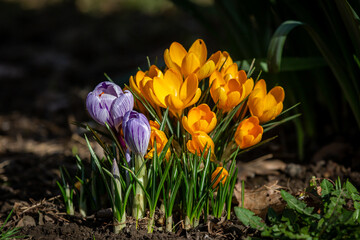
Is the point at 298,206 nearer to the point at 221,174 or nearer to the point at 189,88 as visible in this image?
the point at 221,174

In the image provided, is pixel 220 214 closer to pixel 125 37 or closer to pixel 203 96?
pixel 203 96

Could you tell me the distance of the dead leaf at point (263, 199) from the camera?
4.72 ft

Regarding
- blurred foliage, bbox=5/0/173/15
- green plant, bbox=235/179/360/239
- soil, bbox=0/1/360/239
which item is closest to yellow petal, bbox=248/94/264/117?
green plant, bbox=235/179/360/239

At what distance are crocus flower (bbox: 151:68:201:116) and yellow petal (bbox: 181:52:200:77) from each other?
0.14 feet

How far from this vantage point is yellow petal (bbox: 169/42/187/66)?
4.35 feet

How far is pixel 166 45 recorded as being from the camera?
14.6 feet

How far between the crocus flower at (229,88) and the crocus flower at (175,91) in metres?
0.06

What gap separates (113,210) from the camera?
1.27 meters

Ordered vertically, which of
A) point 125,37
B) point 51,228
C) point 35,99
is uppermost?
point 125,37

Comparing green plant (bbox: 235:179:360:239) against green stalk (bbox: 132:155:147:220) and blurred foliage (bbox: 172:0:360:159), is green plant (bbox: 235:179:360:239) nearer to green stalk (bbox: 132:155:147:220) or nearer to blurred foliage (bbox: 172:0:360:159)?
green stalk (bbox: 132:155:147:220)

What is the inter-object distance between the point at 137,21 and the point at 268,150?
3.18 meters

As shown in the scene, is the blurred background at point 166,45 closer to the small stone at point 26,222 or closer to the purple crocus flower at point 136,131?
the purple crocus flower at point 136,131

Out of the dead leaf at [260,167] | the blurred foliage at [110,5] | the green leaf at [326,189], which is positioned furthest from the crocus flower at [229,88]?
the blurred foliage at [110,5]

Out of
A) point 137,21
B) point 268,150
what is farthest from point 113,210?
point 137,21
